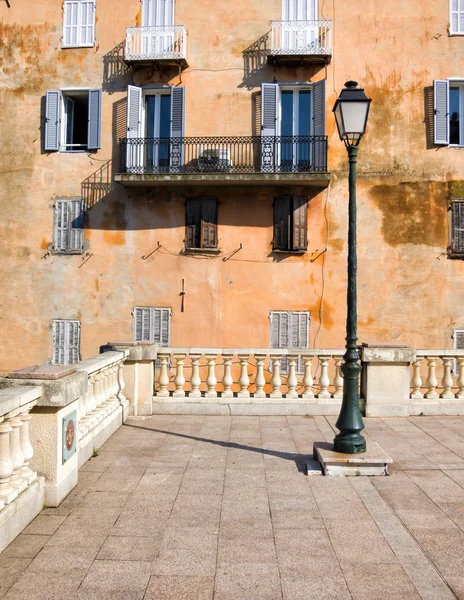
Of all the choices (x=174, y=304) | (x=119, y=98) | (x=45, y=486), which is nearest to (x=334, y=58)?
(x=119, y=98)

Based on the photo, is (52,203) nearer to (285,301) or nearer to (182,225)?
(182,225)

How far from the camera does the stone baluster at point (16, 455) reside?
484cm

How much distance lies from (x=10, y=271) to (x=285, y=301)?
8826 millimetres

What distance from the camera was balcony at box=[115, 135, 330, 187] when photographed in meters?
17.2

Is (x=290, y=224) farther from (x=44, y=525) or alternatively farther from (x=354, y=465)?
(x=44, y=525)

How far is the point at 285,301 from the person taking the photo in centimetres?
1777

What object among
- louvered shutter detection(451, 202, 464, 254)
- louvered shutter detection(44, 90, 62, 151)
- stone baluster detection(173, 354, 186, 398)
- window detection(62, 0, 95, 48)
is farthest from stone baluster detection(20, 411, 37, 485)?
window detection(62, 0, 95, 48)

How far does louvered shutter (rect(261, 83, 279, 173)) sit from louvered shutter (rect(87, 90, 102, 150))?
5.17m

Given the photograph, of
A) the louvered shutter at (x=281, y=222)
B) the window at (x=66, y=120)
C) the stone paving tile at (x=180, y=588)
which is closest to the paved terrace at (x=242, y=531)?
the stone paving tile at (x=180, y=588)

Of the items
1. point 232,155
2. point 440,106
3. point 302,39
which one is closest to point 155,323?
point 232,155

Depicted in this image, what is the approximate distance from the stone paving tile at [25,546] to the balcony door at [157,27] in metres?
15.9

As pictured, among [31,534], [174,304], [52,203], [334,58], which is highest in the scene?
[334,58]

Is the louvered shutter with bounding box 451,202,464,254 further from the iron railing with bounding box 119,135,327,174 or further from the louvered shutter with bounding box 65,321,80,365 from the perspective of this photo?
the louvered shutter with bounding box 65,321,80,365

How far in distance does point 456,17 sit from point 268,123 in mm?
6689
